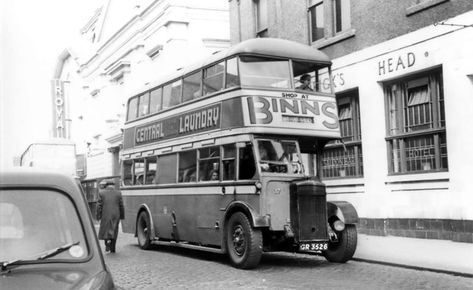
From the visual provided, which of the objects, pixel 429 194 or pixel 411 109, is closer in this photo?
pixel 429 194

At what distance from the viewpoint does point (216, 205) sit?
11.1 meters

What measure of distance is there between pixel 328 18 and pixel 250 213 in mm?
8671

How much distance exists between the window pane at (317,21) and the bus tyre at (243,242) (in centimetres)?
868

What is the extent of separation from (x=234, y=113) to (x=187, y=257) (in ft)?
11.8

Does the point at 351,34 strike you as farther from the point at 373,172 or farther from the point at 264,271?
the point at 264,271

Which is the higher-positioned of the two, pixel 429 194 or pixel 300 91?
pixel 300 91

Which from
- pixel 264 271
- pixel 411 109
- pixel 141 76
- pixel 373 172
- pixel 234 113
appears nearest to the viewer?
pixel 264 271

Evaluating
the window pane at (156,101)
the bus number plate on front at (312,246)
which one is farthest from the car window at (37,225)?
the window pane at (156,101)

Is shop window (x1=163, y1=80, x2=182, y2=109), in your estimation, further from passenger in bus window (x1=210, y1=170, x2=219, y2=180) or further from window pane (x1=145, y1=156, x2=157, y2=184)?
passenger in bus window (x1=210, y1=170, x2=219, y2=180)

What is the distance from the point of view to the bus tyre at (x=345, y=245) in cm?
1031

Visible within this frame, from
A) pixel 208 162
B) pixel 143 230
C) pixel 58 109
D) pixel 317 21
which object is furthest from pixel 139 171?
pixel 58 109

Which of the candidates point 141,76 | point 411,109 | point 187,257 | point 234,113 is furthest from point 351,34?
point 141,76

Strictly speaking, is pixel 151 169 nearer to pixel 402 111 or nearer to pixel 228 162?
pixel 228 162

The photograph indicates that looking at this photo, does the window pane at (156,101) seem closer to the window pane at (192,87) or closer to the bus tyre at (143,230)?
the window pane at (192,87)
